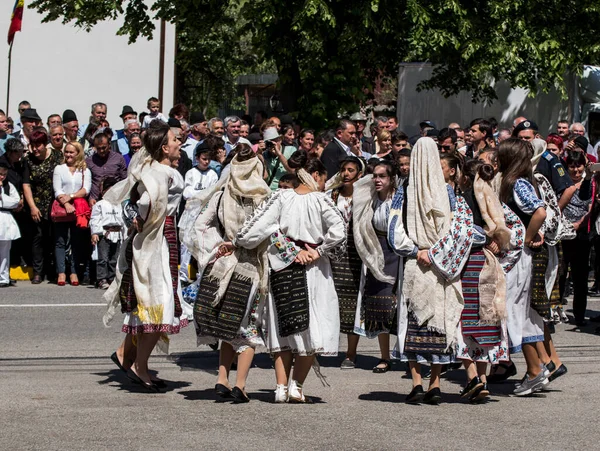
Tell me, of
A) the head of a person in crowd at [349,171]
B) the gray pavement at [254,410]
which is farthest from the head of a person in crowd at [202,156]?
the head of a person in crowd at [349,171]

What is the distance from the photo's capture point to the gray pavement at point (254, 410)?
23.3 feet

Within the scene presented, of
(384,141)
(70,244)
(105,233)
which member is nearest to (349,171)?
(384,141)

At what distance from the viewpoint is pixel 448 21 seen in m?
21.5

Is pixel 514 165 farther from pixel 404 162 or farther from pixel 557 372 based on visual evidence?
pixel 404 162

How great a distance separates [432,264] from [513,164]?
1144 millimetres

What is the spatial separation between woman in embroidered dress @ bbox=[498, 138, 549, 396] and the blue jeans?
765 cm

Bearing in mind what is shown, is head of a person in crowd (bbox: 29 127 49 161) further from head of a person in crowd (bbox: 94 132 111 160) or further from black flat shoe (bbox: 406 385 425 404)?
black flat shoe (bbox: 406 385 425 404)

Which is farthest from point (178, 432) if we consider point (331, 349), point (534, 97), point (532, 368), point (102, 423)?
point (534, 97)

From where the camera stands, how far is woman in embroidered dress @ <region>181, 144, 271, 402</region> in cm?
835

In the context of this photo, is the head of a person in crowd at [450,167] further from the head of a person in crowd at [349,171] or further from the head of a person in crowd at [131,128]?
the head of a person in crowd at [131,128]

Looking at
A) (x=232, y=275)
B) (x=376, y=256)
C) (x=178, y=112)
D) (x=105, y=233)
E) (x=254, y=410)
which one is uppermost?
(x=178, y=112)

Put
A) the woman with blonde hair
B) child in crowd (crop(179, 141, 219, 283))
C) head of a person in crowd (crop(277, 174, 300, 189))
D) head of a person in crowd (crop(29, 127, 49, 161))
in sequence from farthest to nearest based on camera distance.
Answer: head of a person in crowd (crop(29, 127, 49, 161))
the woman with blonde hair
child in crowd (crop(179, 141, 219, 283))
head of a person in crowd (crop(277, 174, 300, 189))

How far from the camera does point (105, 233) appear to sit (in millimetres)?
14797

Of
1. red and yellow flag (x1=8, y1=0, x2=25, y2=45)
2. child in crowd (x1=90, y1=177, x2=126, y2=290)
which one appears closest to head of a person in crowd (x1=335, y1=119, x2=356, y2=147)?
child in crowd (x1=90, y1=177, x2=126, y2=290)
